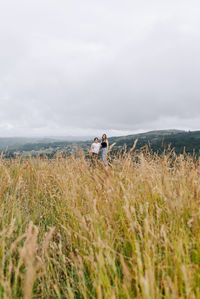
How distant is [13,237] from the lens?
2498mm

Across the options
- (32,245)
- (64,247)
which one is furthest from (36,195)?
(32,245)

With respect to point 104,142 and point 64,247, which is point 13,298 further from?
point 104,142

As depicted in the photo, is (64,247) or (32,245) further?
(64,247)

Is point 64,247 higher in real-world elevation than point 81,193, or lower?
lower

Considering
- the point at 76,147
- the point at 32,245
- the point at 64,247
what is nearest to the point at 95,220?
the point at 64,247

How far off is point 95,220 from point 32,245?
0.89 meters

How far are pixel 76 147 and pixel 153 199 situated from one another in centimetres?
359

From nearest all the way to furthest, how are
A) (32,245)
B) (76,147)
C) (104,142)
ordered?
1. (32,245)
2. (76,147)
3. (104,142)

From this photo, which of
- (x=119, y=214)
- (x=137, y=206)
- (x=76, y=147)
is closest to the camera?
(x=119, y=214)

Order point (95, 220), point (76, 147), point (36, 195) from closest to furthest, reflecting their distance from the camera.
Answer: point (95, 220) < point (36, 195) < point (76, 147)

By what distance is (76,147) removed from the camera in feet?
19.3

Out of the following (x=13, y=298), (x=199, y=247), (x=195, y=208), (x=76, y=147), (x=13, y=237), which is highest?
(x=76, y=147)

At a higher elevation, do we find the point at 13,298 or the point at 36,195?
the point at 36,195

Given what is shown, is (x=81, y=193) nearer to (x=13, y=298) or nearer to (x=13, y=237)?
(x=13, y=237)
